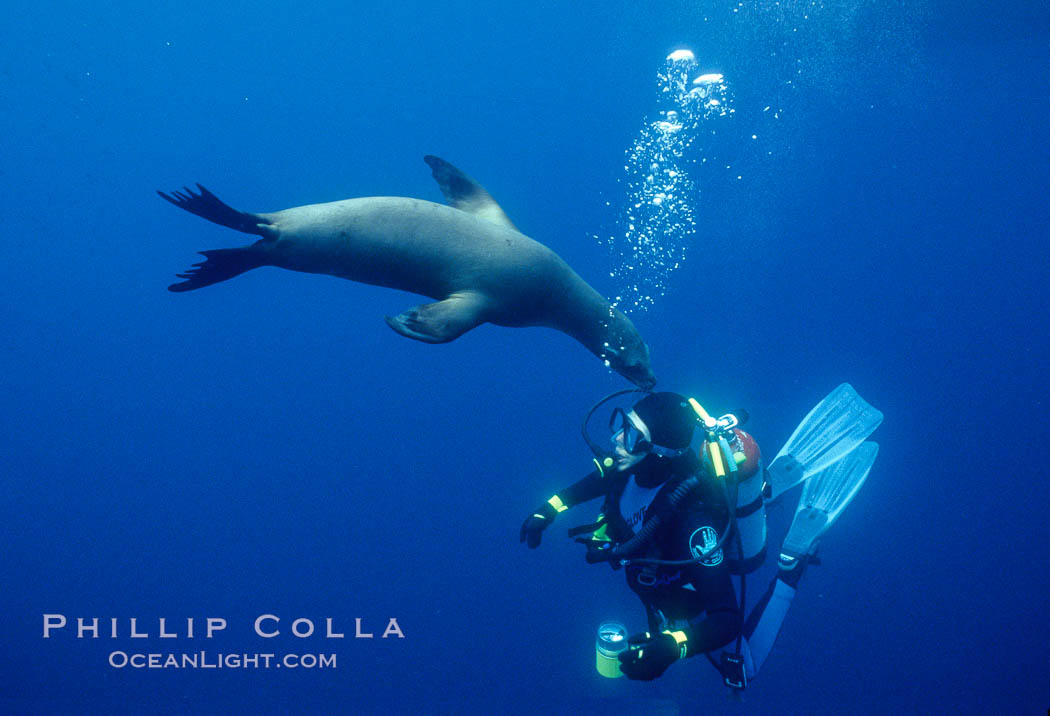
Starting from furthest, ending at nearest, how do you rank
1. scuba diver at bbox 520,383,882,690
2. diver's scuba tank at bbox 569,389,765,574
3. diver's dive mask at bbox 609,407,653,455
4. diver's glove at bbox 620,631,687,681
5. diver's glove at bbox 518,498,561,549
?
diver's glove at bbox 518,498,561,549 → diver's dive mask at bbox 609,407,653,455 → diver's scuba tank at bbox 569,389,765,574 → scuba diver at bbox 520,383,882,690 → diver's glove at bbox 620,631,687,681

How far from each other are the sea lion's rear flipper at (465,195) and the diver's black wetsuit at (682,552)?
7.28 feet

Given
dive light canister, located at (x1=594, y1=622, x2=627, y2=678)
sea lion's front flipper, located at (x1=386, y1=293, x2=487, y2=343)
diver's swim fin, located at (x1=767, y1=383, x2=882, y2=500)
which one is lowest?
dive light canister, located at (x1=594, y1=622, x2=627, y2=678)

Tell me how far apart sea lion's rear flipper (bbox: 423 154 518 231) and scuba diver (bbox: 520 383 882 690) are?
5.83 ft

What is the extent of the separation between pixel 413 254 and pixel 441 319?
631 mm

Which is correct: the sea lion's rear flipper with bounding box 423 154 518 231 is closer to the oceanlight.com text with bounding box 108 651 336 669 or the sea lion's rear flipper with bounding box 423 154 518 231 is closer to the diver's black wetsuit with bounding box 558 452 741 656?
the diver's black wetsuit with bounding box 558 452 741 656

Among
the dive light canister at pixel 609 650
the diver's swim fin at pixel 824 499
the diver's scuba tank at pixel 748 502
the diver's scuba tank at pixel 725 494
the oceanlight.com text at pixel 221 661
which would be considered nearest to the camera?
the diver's scuba tank at pixel 725 494

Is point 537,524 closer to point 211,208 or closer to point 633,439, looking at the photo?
point 633,439

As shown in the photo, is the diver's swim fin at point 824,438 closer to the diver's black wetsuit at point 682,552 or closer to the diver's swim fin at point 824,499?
the diver's swim fin at point 824,499

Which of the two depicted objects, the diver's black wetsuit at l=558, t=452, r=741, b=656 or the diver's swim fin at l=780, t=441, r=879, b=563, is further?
the diver's swim fin at l=780, t=441, r=879, b=563

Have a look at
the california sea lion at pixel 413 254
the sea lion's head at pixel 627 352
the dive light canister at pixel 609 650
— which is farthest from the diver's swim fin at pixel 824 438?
the california sea lion at pixel 413 254

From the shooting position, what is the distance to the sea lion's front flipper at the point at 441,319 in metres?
3.38

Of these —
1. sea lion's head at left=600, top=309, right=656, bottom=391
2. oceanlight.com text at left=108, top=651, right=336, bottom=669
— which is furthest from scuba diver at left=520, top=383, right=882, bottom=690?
oceanlight.com text at left=108, top=651, right=336, bottom=669

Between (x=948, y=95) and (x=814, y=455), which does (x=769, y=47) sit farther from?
(x=814, y=455)

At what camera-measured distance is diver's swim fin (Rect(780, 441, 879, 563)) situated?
4672 millimetres
